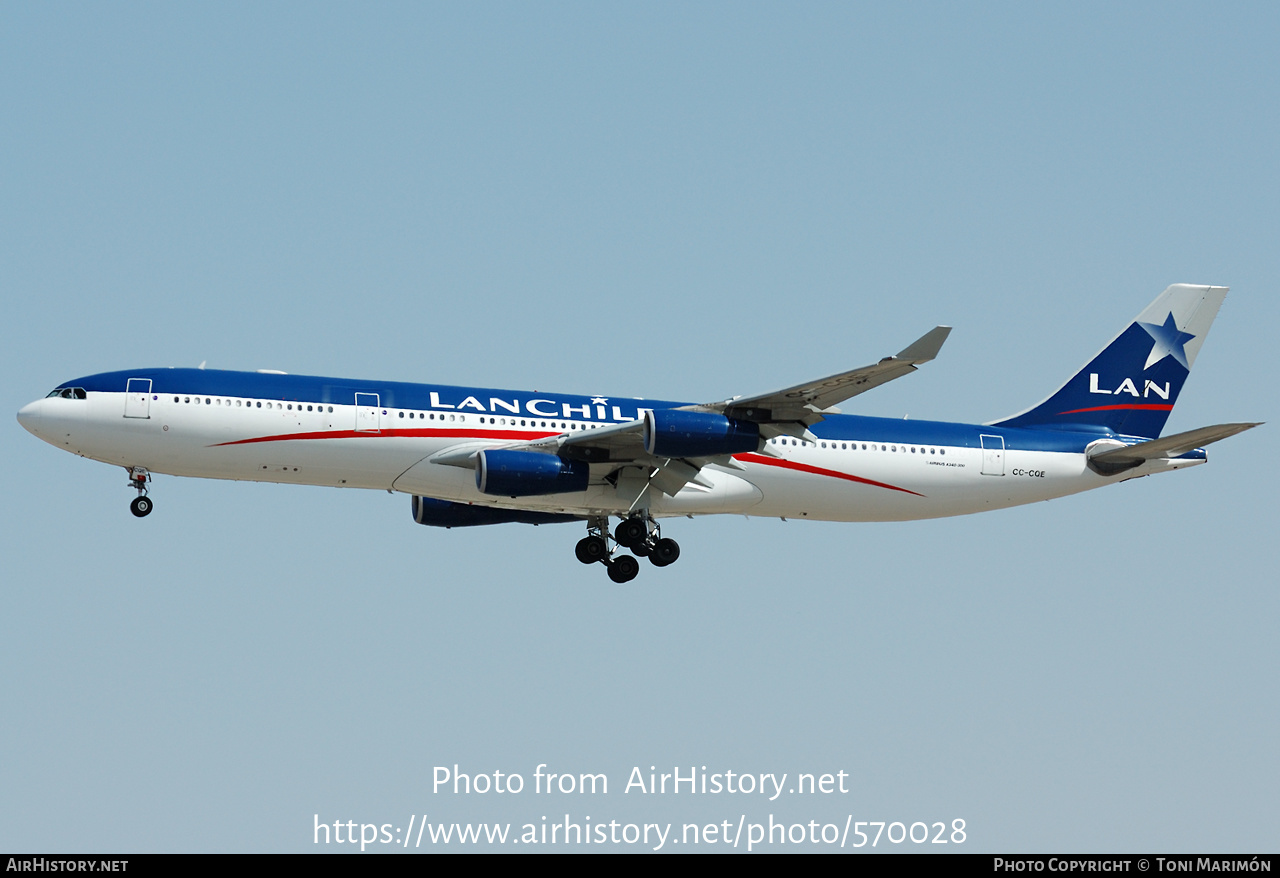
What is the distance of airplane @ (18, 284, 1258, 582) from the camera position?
117 ft

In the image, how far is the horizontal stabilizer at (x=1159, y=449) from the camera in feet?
120

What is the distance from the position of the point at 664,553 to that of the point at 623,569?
1.39 metres

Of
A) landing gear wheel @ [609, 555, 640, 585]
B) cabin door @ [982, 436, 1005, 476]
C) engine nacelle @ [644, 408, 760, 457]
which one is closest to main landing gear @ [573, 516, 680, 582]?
landing gear wheel @ [609, 555, 640, 585]

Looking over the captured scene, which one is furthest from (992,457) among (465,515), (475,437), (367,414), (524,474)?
(367,414)

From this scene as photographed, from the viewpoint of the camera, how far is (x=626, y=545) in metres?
39.3

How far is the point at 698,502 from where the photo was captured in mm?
39000

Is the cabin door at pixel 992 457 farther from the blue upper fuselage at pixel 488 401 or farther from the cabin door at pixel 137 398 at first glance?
the cabin door at pixel 137 398

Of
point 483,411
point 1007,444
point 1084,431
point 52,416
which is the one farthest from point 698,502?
point 52,416

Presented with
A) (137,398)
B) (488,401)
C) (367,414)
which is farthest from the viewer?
(488,401)

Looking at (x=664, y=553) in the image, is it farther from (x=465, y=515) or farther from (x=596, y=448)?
(x=465, y=515)

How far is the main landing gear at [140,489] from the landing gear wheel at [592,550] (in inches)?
444

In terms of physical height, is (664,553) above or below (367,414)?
below

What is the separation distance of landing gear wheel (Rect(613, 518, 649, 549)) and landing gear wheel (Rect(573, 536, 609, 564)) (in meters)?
1.52

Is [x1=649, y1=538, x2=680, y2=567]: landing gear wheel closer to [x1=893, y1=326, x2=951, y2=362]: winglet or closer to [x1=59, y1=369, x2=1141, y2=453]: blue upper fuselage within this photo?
[x1=59, y1=369, x2=1141, y2=453]: blue upper fuselage
